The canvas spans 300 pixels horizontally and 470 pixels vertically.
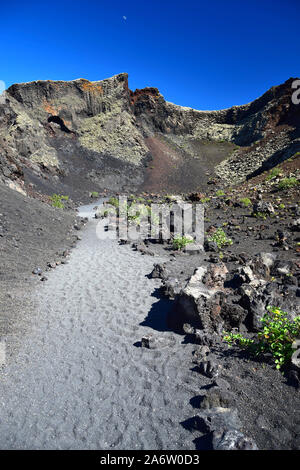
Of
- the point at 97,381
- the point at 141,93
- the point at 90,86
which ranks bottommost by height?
the point at 97,381

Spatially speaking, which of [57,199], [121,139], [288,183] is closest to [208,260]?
[288,183]

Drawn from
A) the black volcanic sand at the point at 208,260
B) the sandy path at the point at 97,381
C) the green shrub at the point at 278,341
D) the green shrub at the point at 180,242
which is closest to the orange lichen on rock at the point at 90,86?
the black volcanic sand at the point at 208,260

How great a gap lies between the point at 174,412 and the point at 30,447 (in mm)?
1589

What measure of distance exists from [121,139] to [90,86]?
8.35 m

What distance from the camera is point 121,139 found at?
1330 inches

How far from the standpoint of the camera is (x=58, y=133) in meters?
30.6

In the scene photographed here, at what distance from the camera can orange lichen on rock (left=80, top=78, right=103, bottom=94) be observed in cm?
3343

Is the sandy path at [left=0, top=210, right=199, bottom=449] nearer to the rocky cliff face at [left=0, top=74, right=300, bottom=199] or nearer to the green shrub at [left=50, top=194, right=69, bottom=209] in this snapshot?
the green shrub at [left=50, top=194, right=69, bottom=209]

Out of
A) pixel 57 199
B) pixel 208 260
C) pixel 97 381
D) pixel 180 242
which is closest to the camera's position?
pixel 97 381

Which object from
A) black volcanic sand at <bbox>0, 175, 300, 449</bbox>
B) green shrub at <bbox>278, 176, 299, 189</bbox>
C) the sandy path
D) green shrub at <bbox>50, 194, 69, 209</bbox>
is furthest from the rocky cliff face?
the sandy path

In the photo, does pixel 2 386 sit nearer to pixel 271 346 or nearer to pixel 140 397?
pixel 140 397

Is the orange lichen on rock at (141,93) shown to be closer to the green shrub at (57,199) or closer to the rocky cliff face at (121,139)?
the rocky cliff face at (121,139)

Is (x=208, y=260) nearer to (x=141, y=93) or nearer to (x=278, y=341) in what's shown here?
(x=278, y=341)

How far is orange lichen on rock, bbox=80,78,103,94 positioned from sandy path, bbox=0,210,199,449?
3511 centimetres
